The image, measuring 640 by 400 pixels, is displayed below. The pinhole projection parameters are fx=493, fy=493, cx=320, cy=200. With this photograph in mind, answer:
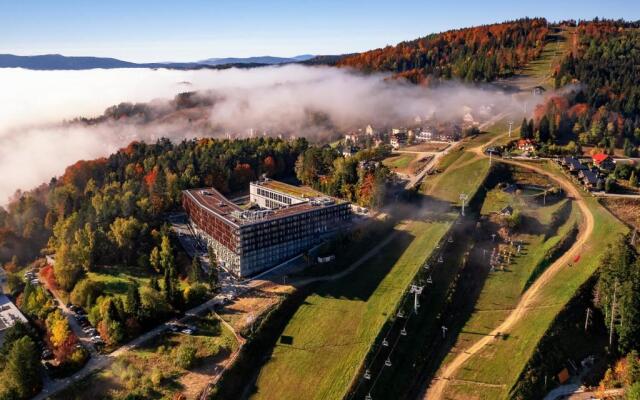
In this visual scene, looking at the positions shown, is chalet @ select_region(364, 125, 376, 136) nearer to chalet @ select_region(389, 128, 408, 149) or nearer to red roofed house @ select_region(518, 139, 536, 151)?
chalet @ select_region(389, 128, 408, 149)

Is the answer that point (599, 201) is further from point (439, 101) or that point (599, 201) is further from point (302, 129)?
point (302, 129)

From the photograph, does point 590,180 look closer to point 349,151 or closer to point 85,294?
point 349,151

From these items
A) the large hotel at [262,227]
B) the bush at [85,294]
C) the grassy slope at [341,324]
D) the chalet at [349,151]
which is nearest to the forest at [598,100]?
the chalet at [349,151]

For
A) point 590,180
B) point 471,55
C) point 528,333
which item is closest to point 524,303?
point 528,333

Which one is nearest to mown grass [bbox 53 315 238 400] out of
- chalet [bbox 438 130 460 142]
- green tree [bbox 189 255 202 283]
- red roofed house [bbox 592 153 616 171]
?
green tree [bbox 189 255 202 283]

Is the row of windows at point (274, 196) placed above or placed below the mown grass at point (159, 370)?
above

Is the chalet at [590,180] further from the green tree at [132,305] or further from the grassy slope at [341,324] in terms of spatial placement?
the green tree at [132,305]

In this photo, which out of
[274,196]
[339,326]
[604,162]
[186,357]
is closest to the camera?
[186,357]
